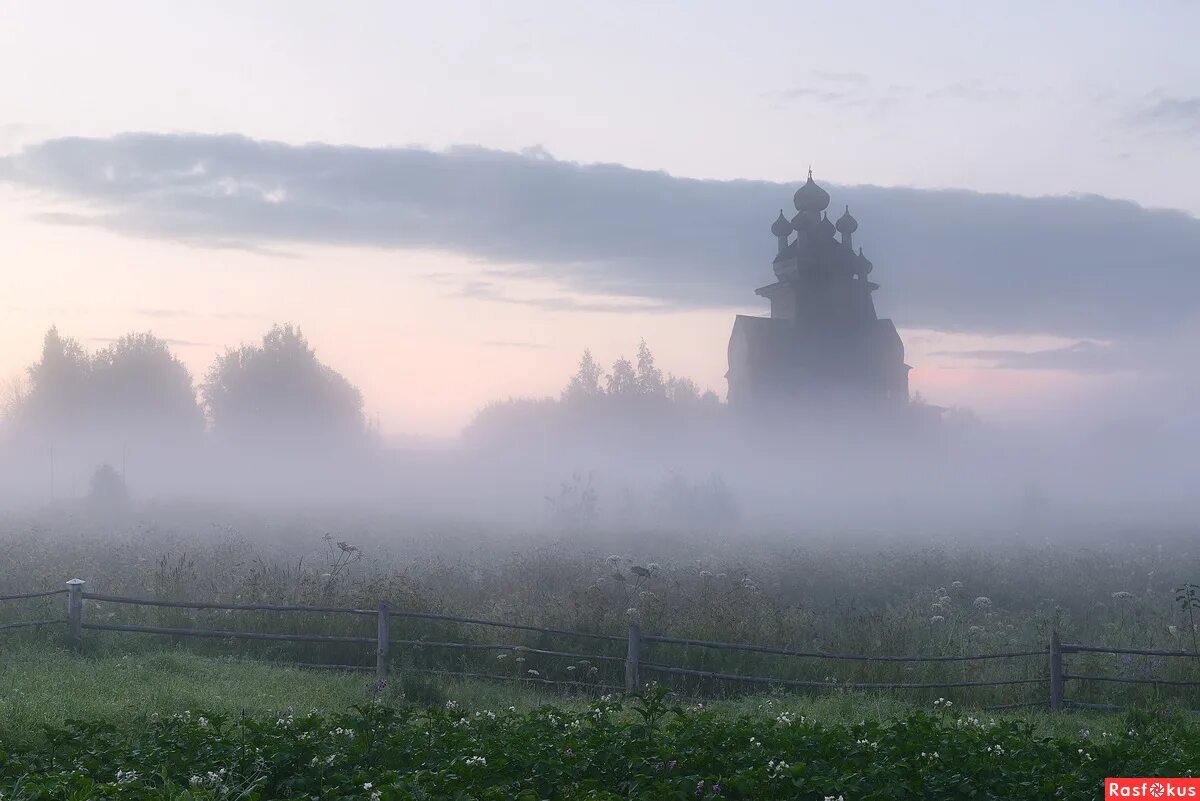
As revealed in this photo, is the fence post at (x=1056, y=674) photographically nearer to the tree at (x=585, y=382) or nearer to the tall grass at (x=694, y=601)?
the tall grass at (x=694, y=601)

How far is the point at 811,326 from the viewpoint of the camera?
6194cm

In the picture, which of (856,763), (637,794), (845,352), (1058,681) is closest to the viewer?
(637,794)

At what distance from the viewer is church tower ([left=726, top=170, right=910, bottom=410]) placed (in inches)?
2408

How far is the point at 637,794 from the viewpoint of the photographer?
7.52 m

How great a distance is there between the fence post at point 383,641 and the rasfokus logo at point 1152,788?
10139 mm

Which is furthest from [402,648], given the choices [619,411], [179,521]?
[619,411]

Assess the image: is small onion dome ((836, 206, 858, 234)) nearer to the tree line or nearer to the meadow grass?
the tree line

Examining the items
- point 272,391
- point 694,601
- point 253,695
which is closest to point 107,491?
point 272,391

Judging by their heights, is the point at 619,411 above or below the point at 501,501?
above

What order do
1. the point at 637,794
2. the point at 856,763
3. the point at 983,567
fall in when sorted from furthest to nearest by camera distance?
the point at 983,567
the point at 856,763
the point at 637,794

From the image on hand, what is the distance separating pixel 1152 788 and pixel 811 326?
180 feet

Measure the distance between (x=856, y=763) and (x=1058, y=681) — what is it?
24.8ft

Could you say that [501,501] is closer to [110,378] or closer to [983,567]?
[110,378]

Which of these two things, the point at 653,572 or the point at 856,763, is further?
the point at 653,572
